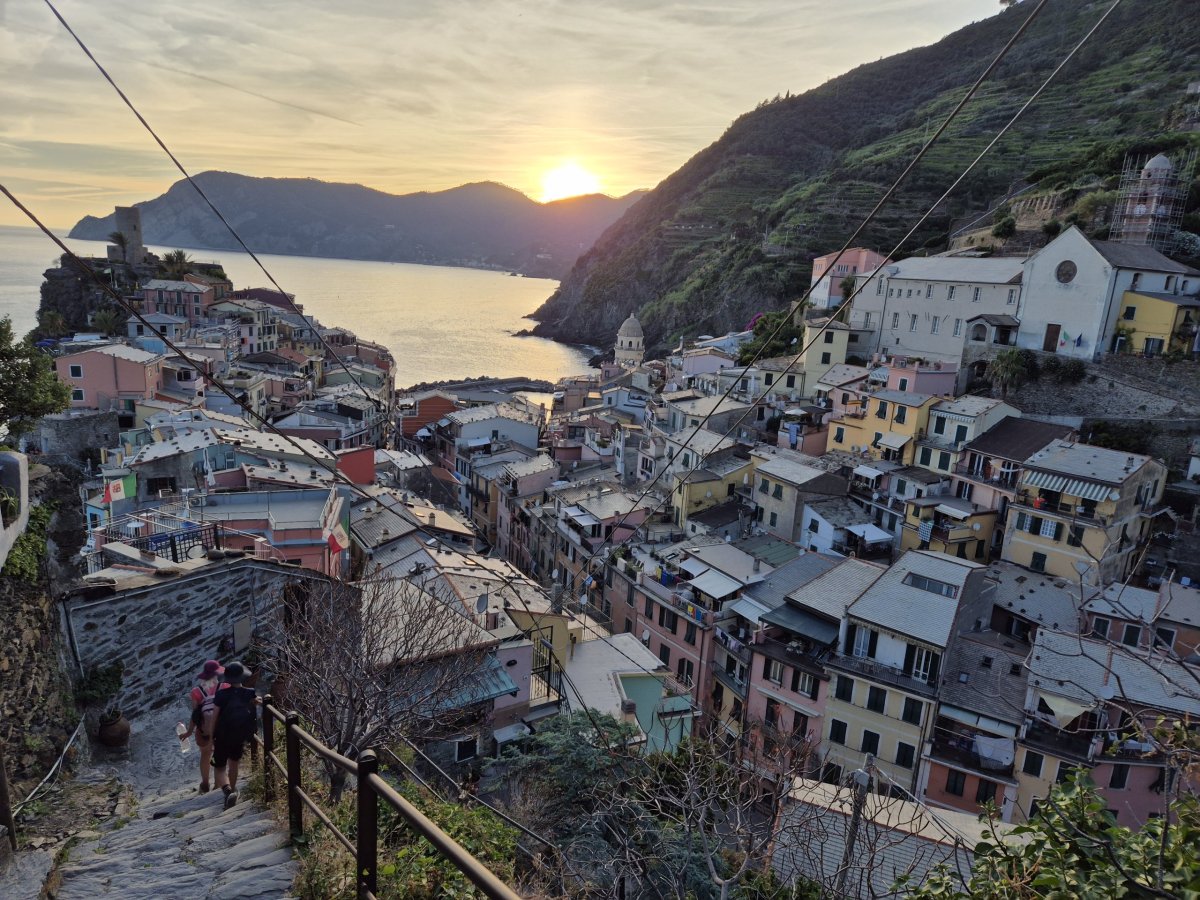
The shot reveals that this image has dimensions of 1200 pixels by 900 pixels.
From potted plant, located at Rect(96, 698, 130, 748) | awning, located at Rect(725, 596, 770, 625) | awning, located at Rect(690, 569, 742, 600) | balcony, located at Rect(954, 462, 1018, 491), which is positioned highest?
potted plant, located at Rect(96, 698, 130, 748)

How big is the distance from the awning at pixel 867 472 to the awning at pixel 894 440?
159 cm

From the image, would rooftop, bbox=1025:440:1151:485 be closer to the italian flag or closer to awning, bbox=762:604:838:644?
awning, bbox=762:604:838:644

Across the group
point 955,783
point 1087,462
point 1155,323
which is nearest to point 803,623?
point 955,783

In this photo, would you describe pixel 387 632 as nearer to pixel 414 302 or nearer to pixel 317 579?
pixel 317 579

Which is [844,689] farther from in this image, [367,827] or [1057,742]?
[367,827]

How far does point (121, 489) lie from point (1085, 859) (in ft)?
56.5

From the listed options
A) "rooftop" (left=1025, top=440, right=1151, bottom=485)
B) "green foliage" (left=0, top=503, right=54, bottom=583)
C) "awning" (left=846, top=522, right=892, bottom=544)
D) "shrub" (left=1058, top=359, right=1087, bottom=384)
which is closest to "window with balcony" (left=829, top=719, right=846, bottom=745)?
"awning" (left=846, top=522, right=892, bottom=544)

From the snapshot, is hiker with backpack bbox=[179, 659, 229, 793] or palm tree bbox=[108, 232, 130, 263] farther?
palm tree bbox=[108, 232, 130, 263]

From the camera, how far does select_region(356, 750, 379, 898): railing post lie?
8.21 ft

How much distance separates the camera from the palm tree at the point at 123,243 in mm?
54403

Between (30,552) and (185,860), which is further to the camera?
(30,552)

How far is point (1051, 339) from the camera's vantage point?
28.3 meters

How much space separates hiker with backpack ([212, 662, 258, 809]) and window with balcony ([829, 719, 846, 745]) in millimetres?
14696

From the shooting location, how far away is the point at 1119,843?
3314 mm
